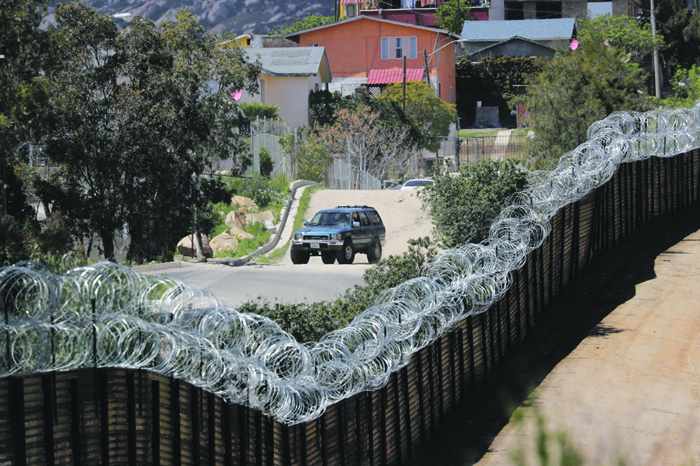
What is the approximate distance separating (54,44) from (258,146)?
17.2 m

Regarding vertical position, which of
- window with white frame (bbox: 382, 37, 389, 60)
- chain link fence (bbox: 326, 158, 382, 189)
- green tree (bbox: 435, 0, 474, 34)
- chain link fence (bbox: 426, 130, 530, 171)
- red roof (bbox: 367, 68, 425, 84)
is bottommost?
chain link fence (bbox: 326, 158, 382, 189)

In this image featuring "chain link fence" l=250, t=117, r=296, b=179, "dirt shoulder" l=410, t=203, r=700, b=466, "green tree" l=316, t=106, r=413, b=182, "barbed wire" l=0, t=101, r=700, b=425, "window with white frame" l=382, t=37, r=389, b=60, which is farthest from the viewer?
"window with white frame" l=382, t=37, r=389, b=60

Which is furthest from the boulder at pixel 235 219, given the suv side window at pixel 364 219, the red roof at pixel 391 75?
the red roof at pixel 391 75

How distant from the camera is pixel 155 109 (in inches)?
838

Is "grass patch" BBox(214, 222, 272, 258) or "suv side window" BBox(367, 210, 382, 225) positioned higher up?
"suv side window" BBox(367, 210, 382, 225)

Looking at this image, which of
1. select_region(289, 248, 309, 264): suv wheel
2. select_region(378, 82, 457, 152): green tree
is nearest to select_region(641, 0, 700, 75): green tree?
select_region(378, 82, 457, 152): green tree

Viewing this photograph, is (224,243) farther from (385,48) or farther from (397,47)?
(397,47)

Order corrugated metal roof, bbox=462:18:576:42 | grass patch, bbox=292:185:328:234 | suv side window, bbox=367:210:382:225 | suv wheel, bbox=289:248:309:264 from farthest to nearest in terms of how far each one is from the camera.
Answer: corrugated metal roof, bbox=462:18:576:42, grass patch, bbox=292:185:328:234, suv side window, bbox=367:210:382:225, suv wheel, bbox=289:248:309:264

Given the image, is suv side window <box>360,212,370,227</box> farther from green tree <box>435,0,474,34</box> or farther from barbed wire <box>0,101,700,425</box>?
green tree <box>435,0,474,34</box>

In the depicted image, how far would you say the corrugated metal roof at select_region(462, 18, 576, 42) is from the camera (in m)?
78.2

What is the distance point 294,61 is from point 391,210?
1035 inches

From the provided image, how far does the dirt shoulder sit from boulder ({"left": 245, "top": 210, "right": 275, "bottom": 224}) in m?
14.0

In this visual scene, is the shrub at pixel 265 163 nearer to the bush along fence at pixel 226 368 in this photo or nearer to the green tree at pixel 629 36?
the bush along fence at pixel 226 368

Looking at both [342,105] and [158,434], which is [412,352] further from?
[342,105]
